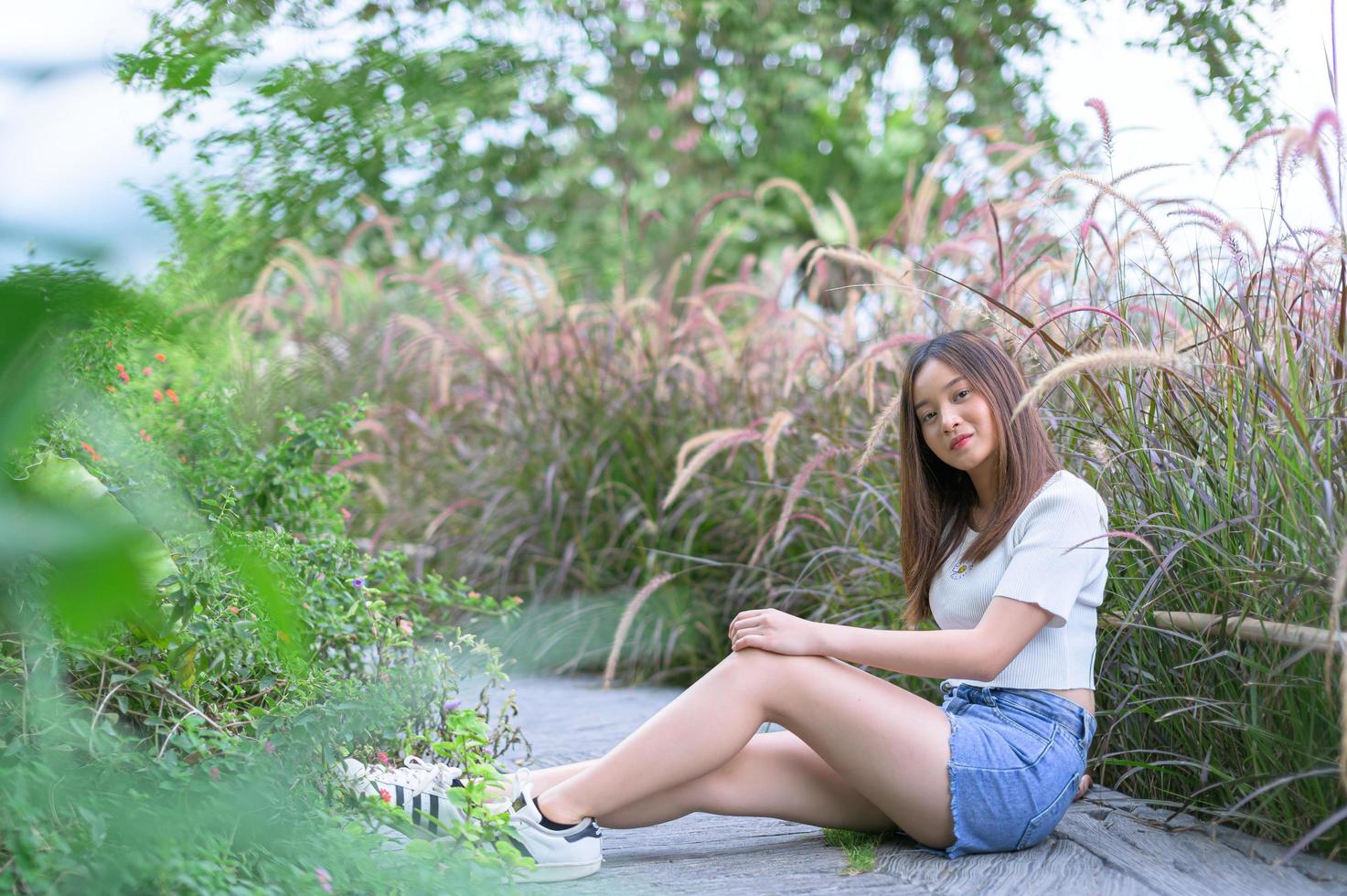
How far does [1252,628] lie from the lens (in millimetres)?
1838

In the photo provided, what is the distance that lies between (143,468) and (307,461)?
Result: 2440 mm

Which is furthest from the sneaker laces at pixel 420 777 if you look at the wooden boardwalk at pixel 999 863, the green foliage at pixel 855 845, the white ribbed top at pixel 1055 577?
the white ribbed top at pixel 1055 577

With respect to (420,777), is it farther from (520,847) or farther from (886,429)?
(886,429)

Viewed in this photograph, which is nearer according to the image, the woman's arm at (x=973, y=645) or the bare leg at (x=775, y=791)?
the woman's arm at (x=973, y=645)

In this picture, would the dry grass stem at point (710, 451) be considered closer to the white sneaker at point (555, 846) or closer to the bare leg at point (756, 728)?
the bare leg at point (756, 728)

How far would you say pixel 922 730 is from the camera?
1.96m

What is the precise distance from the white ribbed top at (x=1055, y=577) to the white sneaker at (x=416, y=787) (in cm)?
95

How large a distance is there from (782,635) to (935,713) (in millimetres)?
299

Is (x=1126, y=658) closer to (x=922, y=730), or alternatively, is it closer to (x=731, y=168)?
(x=922, y=730)

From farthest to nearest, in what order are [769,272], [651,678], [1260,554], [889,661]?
[769,272] < [651,678] < [889,661] < [1260,554]

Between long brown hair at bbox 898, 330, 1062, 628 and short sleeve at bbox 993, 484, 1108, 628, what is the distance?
0.10m

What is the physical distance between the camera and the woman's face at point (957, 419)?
215cm

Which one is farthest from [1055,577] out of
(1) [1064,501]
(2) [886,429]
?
(2) [886,429]

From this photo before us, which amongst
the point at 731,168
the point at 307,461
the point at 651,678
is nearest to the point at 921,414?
the point at 307,461
